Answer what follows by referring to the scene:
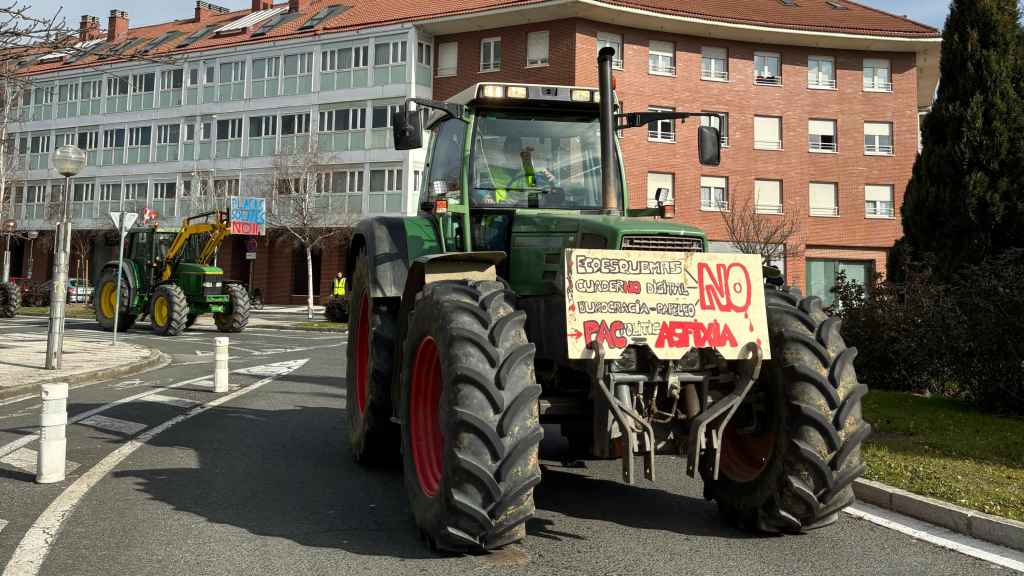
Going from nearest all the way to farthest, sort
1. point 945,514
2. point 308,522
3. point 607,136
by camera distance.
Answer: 1. point 308,522
2. point 945,514
3. point 607,136

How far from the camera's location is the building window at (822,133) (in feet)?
132

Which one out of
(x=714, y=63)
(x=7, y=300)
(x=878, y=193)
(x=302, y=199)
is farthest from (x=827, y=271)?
(x=7, y=300)

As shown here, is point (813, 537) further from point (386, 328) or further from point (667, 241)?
point (386, 328)

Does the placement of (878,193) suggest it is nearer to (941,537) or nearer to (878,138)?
(878,138)

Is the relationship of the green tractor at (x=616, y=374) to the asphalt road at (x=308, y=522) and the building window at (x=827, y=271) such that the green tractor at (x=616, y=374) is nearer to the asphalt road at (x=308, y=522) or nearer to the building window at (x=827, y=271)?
the asphalt road at (x=308, y=522)

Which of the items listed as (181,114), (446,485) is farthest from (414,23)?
(446,485)

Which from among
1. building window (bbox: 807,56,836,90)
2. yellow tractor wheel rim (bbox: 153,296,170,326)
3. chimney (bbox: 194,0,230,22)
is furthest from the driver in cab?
chimney (bbox: 194,0,230,22)

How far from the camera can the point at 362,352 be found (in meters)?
7.72

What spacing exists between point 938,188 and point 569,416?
506 inches

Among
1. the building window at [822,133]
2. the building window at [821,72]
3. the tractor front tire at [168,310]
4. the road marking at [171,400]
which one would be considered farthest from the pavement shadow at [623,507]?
the building window at [821,72]

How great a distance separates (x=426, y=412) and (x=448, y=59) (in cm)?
3782

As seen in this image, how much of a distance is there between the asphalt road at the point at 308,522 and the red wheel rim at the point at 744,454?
0.34m

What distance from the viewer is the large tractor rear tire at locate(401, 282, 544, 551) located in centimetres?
418

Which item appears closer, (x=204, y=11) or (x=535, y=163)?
(x=535, y=163)
